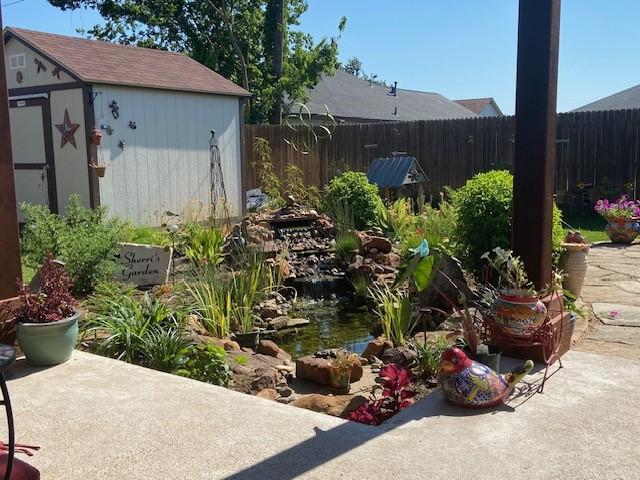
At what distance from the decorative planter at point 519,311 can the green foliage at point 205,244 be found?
4103mm

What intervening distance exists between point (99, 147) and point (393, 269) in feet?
14.3

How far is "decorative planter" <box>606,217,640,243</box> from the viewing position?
27.3ft

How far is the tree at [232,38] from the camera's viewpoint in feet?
63.1

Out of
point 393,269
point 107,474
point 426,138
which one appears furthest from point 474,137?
point 107,474

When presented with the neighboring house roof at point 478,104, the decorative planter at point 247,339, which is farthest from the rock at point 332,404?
the neighboring house roof at point 478,104

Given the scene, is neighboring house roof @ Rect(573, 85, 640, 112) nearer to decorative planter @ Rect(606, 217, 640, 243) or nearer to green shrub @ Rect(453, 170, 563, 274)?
decorative planter @ Rect(606, 217, 640, 243)

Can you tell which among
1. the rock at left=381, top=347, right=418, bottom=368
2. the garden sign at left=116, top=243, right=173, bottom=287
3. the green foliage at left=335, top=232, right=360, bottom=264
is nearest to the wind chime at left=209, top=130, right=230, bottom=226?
the green foliage at left=335, top=232, right=360, bottom=264

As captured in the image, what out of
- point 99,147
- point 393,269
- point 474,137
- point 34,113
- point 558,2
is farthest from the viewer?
point 474,137

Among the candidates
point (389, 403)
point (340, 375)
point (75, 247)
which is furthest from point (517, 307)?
point (75, 247)

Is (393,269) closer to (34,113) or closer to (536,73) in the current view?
(536,73)

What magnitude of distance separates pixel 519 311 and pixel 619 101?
50.5ft

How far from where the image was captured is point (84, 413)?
316 centimetres

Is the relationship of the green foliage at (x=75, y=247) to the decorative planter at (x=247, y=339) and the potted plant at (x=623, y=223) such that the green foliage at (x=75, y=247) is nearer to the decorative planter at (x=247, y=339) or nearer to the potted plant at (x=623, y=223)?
the decorative planter at (x=247, y=339)

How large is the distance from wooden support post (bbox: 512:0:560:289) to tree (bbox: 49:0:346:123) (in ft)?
49.7
